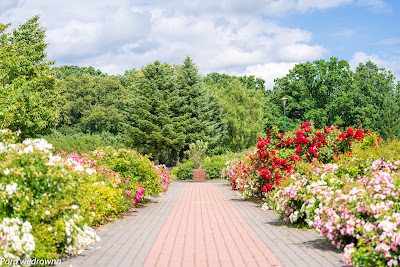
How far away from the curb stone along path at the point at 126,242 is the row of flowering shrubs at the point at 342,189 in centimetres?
284

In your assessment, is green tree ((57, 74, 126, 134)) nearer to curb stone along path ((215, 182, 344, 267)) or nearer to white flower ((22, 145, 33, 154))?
curb stone along path ((215, 182, 344, 267))

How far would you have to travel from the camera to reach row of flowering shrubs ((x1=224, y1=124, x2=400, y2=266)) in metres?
5.52

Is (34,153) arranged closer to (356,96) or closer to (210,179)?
(210,179)

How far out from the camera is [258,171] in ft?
44.4

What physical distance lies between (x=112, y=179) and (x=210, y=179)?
2111cm

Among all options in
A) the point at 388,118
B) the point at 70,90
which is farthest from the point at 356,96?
the point at 70,90

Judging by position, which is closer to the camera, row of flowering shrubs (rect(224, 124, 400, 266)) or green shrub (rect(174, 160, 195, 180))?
row of flowering shrubs (rect(224, 124, 400, 266))

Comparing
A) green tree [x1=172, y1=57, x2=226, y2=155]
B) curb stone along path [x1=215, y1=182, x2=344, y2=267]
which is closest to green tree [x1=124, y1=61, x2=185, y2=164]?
green tree [x1=172, y1=57, x2=226, y2=155]

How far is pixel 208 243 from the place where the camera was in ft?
24.6

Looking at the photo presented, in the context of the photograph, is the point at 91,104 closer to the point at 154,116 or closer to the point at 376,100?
the point at 154,116

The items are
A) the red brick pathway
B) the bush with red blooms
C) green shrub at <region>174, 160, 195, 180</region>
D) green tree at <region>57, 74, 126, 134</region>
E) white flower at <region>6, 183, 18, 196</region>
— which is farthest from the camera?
green tree at <region>57, 74, 126, 134</region>

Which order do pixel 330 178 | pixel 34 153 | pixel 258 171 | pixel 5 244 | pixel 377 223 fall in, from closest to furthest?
pixel 5 244, pixel 377 223, pixel 34 153, pixel 330 178, pixel 258 171

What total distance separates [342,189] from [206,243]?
2.75 meters

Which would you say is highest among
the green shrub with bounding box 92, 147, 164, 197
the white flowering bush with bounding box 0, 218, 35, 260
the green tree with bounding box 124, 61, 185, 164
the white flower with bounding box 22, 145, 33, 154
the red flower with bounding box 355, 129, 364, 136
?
the green tree with bounding box 124, 61, 185, 164
